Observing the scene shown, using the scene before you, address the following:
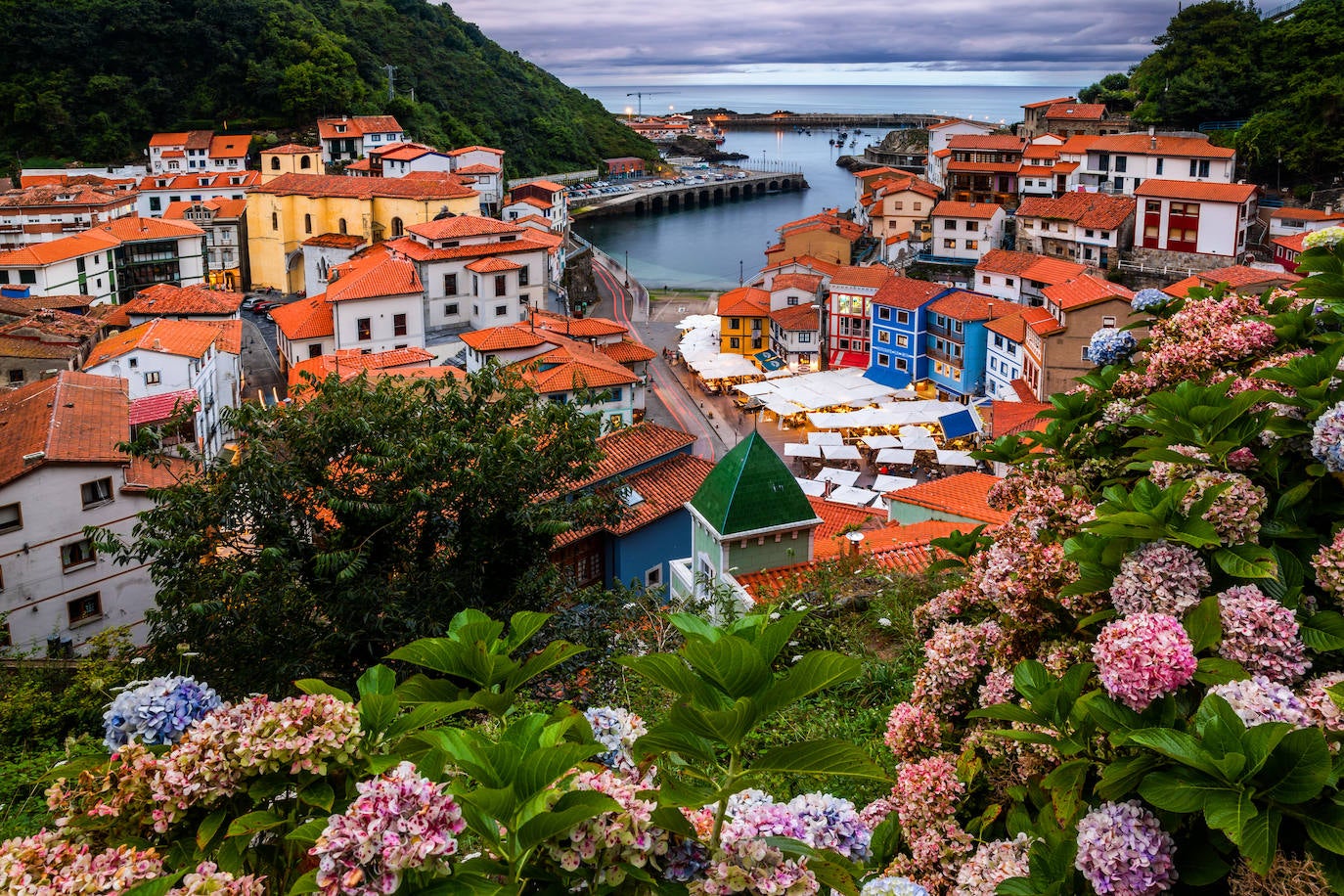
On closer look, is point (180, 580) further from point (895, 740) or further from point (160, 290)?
point (160, 290)

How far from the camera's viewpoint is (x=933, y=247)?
40.3m

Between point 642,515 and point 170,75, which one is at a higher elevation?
point 170,75

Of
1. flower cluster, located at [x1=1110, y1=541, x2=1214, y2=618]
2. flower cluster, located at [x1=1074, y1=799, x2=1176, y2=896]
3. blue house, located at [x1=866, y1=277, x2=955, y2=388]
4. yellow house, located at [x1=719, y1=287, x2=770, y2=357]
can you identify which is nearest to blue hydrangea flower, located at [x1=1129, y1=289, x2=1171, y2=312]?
flower cluster, located at [x1=1110, y1=541, x2=1214, y2=618]

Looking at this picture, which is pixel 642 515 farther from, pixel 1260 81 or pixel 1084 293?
pixel 1260 81

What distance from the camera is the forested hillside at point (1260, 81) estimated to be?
34844 mm

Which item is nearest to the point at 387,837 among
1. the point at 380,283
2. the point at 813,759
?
the point at 813,759

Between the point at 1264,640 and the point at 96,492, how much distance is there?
1432 cm

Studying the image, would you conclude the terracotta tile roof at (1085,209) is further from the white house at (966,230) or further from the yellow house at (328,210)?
the yellow house at (328,210)

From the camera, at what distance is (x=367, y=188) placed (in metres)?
39.9

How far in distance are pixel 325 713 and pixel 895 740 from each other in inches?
66.8

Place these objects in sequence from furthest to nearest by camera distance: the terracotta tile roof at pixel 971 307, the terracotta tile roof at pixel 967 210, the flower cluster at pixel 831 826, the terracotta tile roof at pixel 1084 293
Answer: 1. the terracotta tile roof at pixel 967 210
2. the terracotta tile roof at pixel 971 307
3. the terracotta tile roof at pixel 1084 293
4. the flower cluster at pixel 831 826

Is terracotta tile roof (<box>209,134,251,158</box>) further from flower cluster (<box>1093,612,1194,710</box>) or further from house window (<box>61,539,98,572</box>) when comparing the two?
flower cluster (<box>1093,612,1194,710</box>)

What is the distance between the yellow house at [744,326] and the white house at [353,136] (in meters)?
25.8

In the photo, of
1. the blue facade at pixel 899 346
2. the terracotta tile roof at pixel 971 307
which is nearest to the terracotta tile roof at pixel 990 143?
the blue facade at pixel 899 346
